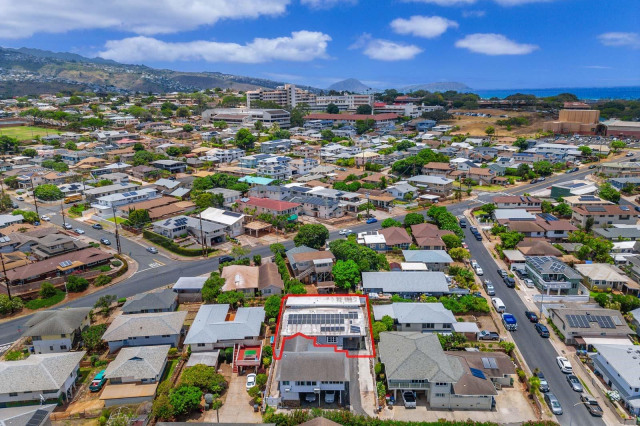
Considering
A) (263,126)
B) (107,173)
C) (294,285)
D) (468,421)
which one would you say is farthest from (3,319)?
(263,126)

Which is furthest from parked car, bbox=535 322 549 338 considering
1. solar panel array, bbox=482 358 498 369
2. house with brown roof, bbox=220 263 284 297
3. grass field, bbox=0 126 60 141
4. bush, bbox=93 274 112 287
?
grass field, bbox=0 126 60 141

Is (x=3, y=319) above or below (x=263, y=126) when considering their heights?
below

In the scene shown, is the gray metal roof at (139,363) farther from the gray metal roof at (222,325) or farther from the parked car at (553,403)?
the parked car at (553,403)

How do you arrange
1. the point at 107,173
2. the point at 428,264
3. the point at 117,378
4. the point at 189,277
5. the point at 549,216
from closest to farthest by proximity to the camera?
the point at 117,378
the point at 189,277
the point at 428,264
the point at 549,216
the point at 107,173

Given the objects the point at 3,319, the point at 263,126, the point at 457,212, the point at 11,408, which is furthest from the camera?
the point at 263,126

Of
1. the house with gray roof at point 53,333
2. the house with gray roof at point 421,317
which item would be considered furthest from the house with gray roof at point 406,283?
the house with gray roof at point 53,333

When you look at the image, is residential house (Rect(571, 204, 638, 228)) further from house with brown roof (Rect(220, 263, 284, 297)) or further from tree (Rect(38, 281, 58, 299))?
tree (Rect(38, 281, 58, 299))

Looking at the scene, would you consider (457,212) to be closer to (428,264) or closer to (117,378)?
(428,264)
